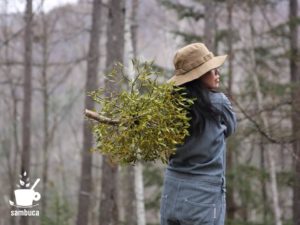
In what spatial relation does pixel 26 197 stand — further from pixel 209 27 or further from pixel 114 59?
pixel 209 27

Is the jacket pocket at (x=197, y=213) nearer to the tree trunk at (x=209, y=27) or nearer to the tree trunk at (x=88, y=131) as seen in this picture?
the tree trunk at (x=209, y=27)

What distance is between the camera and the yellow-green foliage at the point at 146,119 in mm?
3109

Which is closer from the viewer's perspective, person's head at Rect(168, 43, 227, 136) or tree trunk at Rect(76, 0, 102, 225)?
person's head at Rect(168, 43, 227, 136)

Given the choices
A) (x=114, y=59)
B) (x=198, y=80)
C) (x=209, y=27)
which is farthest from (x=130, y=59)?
(x=198, y=80)

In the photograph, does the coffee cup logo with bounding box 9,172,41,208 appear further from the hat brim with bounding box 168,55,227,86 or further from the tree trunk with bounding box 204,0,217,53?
the hat brim with bounding box 168,55,227,86

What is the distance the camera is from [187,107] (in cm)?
319

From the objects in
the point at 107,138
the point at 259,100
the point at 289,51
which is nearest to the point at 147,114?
the point at 107,138

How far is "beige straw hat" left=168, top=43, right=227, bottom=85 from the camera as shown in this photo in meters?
3.21

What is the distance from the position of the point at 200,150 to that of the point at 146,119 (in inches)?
14.8

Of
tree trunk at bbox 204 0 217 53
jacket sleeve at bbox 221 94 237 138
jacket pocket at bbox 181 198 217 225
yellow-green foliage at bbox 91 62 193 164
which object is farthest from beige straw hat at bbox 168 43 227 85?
tree trunk at bbox 204 0 217 53

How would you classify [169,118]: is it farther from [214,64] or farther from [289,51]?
[289,51]

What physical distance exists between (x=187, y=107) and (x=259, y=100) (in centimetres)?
947

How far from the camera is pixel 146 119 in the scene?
3096mm

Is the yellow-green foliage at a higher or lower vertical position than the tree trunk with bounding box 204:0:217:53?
lower
